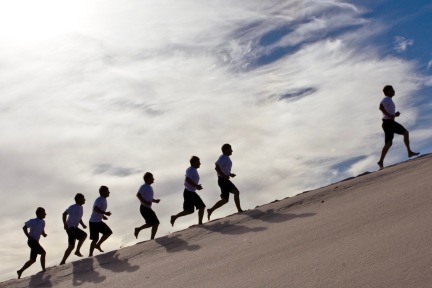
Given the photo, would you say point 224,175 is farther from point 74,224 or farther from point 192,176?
point 74,224

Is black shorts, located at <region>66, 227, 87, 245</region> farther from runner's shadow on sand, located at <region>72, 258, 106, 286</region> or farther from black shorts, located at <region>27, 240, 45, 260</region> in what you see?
runner's shadow on sand, located at <region>72, 258, 106, 286</region>

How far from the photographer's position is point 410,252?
5.57 m

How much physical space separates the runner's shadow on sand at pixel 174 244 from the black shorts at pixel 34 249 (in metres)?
2.81

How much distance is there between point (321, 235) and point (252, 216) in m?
2.70

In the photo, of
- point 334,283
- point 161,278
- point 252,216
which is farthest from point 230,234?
point 334,283

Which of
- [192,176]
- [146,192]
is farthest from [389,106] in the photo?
[146,192]

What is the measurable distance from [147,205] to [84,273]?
2.79 metres

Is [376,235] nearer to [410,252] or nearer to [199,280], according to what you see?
[410,252]

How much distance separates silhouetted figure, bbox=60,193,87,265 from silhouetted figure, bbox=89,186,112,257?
0.18m

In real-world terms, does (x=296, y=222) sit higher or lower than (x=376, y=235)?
higher

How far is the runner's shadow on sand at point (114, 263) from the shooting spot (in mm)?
8602

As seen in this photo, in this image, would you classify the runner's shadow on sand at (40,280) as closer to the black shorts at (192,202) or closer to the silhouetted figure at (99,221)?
the silhouetted figure at (99,221)

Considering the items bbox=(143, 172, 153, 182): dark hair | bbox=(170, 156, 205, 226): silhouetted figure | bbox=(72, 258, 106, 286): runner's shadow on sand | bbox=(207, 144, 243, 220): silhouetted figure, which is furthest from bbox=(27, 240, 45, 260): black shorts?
bbox=(207, 144, 243, 220): silhouetted figure

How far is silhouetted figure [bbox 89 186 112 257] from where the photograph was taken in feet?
38.2
